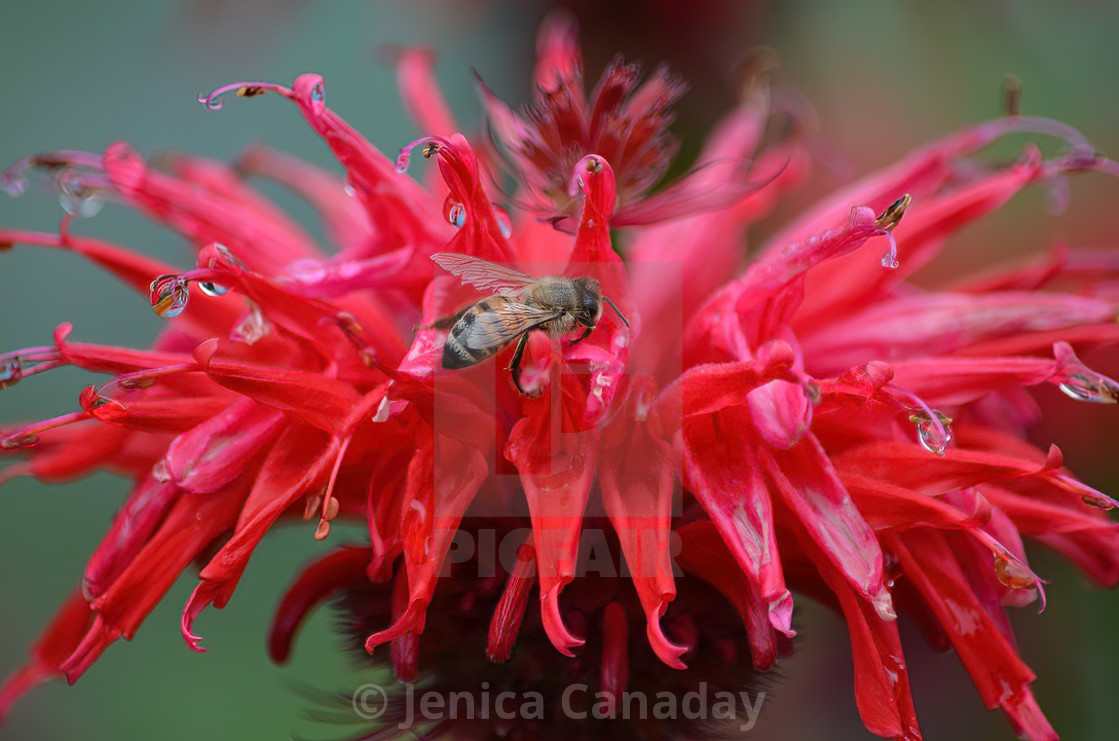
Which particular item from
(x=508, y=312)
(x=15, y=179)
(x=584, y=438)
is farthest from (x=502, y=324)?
(x=15, y=179)

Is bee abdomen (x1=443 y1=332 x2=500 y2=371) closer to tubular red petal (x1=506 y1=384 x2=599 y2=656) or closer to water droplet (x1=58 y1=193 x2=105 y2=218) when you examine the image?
tubular red petal (x1=506 y1=384 x2=599 y2=656)

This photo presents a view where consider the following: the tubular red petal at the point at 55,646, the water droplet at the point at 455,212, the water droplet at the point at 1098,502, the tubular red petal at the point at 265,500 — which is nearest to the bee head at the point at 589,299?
the water droplet at the point at 455,212

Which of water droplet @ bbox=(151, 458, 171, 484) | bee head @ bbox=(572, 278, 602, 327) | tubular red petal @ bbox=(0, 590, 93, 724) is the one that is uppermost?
bee head @ bbox=(572, 278, 602, 327)

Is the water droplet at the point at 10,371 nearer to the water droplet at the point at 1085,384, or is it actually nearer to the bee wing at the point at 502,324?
the bee wing at the point at 502,324

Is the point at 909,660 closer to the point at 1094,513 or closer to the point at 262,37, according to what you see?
the point at 1094,513

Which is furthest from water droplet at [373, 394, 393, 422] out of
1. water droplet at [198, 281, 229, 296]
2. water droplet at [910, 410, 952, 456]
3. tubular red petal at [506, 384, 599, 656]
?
water droplet at [910, 410, 952, 456]

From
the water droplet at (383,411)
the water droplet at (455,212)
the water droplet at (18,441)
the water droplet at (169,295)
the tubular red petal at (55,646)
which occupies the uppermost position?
the water droplet at (455,212)

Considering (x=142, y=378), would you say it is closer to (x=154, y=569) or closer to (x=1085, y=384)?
(x=154, y=569)
